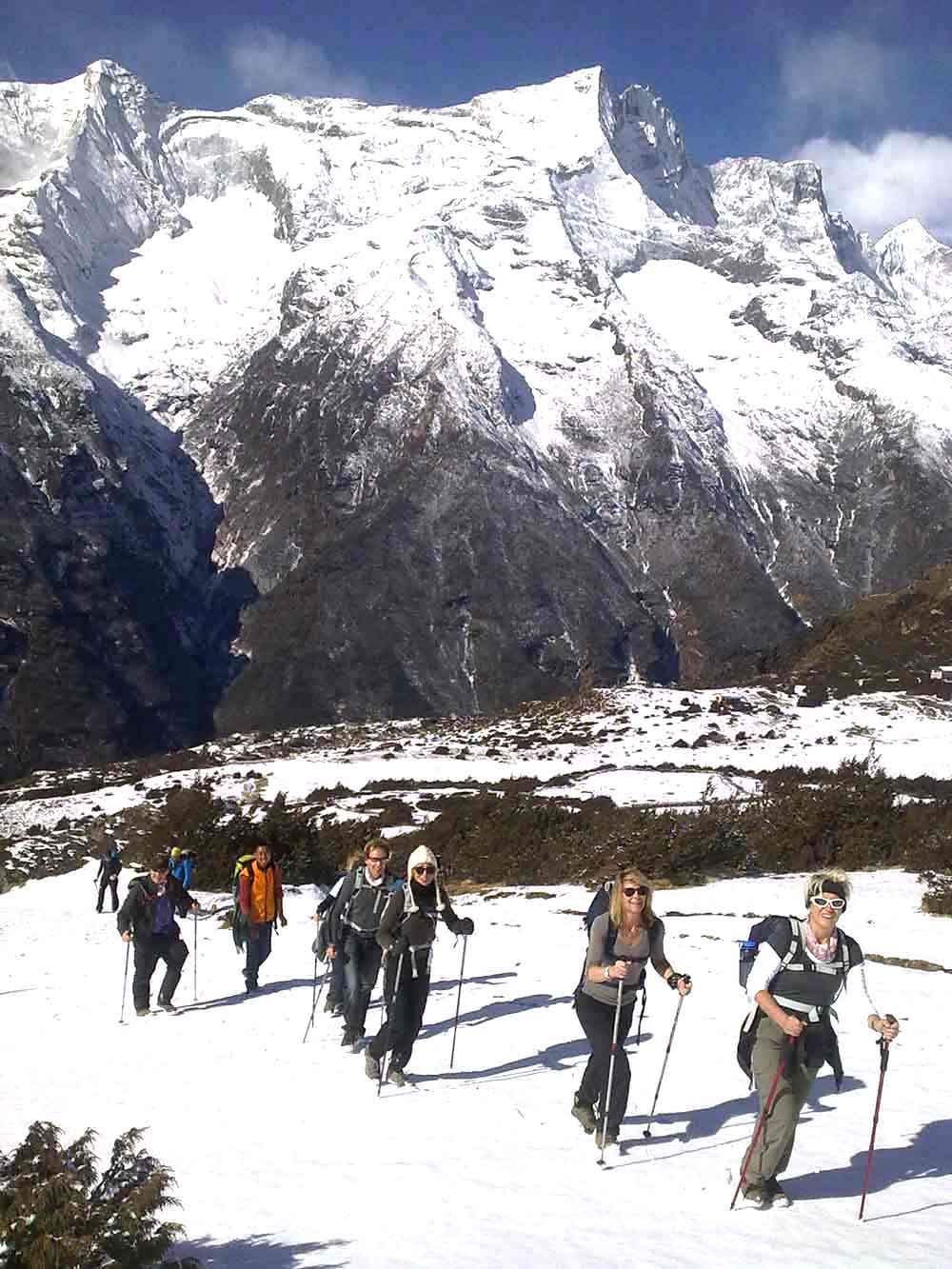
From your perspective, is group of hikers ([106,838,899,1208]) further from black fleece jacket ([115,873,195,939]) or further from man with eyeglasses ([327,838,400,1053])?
black fleece jacket ([115,873,195,939])

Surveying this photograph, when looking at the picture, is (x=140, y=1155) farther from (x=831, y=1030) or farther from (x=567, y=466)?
(x=567, y=466)

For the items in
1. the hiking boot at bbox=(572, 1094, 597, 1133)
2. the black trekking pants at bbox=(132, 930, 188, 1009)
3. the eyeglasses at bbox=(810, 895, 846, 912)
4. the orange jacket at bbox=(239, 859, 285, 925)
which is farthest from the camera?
the orange jacket at bbox=(239, 859, 285, 925)

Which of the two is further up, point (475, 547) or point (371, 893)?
point (475, 547)

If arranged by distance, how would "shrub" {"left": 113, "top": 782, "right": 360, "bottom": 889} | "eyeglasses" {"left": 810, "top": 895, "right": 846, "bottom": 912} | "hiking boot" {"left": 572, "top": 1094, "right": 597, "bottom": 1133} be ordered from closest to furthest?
"eyeglasses" {"left": 810, "top": 895, "right": 846, "bottom": 912} → "hiking boot" {"left": 572, "top": 1094, "right": 597, "bottom": 1133} → "shrub" {"left": 113, "top": 782, "right": 360, "bottom": 889}

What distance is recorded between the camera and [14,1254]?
505cm

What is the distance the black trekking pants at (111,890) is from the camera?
903 inches

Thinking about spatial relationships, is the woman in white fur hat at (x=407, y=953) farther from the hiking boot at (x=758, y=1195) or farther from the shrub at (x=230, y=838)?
the shrub at (x=230, y=838)

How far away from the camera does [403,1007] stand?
954cm

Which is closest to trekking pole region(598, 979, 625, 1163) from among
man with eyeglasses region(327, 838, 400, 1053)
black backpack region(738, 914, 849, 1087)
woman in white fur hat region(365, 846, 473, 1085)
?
black backpack region(738, 914, 849, 1087)

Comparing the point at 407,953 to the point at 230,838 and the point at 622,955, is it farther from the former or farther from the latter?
the point at 230,838

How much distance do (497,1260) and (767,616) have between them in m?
156

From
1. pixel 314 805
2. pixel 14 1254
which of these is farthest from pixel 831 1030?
pixel 314 805

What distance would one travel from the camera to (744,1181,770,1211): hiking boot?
267 inches

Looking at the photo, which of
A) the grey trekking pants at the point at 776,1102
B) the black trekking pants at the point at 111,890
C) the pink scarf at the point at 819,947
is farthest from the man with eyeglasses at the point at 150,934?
the black trekking pants at the point at 111,890
